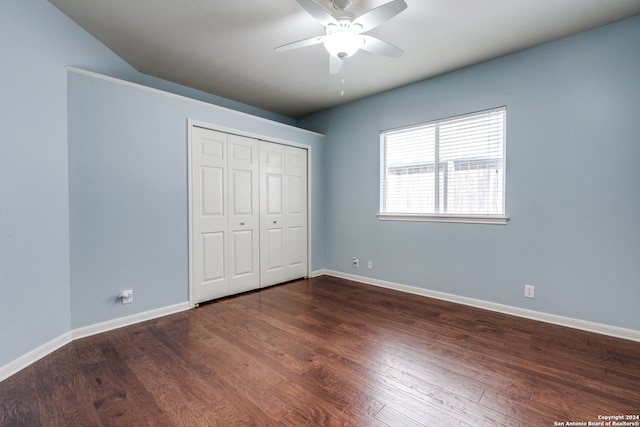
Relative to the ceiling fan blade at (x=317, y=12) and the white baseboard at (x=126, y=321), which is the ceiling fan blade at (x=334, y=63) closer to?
the ceiling fan blade at (x=317, y=12)

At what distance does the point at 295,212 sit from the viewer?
14.3ft

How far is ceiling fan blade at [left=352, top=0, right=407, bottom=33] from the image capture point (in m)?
1.74

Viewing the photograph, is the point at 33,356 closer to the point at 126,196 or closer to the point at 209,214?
the point at 126,196

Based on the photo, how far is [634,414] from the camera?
1.49 metres

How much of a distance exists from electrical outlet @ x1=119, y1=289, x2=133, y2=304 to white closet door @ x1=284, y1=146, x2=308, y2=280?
6.59ft

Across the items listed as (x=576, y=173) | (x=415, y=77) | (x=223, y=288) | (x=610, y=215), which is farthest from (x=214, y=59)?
(x=610, y=215)

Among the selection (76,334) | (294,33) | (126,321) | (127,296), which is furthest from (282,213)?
(76,334)

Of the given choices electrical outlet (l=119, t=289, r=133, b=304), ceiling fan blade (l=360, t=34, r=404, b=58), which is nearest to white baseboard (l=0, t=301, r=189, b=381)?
electrical outlet (l=119, t=289, r=133, b=304)

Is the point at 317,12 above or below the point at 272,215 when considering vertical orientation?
above

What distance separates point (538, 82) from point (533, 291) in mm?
2045

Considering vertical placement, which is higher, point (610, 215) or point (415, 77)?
point (415, 77)

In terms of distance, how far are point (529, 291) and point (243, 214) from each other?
330 cm

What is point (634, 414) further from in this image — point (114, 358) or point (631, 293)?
point (114, 358)

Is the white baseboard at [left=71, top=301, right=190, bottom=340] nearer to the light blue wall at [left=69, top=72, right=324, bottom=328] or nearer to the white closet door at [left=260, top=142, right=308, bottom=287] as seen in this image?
the light blue wall at [left=69, top=72, right=324, bottom=328]
